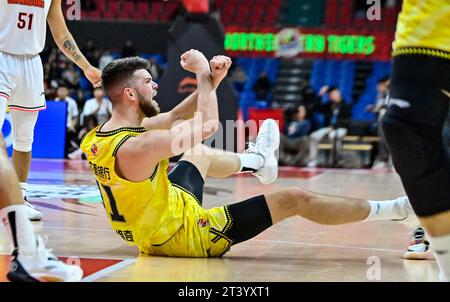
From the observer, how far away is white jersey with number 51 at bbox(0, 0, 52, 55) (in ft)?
18.9

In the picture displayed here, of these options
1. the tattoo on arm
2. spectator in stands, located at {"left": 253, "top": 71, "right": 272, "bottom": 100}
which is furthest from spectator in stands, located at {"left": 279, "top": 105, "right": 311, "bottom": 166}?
the tattoo on arm

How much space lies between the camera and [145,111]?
14.4ft

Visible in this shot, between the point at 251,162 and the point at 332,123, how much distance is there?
10488 mm

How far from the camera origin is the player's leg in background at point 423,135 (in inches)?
123

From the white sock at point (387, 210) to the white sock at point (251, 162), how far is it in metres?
1.13

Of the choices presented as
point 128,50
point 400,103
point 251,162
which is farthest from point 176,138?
point 128,50

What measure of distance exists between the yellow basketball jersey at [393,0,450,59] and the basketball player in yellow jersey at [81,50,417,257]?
1200 millimetres

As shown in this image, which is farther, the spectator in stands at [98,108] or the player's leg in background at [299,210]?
the spectator in stands at [98,108]

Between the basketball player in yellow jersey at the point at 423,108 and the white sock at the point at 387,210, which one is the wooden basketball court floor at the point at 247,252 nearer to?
the white sock at the point at 387,210

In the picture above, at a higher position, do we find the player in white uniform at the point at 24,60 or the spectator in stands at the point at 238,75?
the player in white uniform at the point at 24,60

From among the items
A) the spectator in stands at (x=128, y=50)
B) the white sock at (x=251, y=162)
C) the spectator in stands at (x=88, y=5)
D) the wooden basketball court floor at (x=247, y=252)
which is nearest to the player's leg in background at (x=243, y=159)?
the white sock at (x=251, y=162)

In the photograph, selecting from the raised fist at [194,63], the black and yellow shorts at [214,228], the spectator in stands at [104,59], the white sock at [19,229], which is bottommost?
the spectator in stands at [104,59]

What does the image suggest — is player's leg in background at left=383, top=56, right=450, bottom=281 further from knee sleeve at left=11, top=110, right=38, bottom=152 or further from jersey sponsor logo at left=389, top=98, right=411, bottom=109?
knee sleeve at left=11, top=110, right=38, bottom=152

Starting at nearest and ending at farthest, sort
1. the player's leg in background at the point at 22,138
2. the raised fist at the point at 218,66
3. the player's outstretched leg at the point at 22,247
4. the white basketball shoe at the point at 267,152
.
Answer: the player's outstretched leg at the point at 22,247 < the raised fist at the point at 218,66 < the white basketball shoe at the point at 267,152 < the player's leg in background at the point at 22,138
